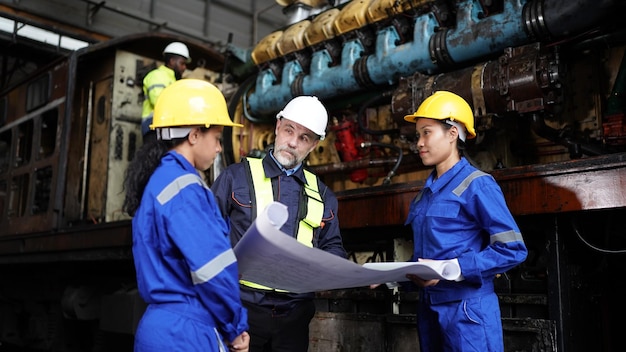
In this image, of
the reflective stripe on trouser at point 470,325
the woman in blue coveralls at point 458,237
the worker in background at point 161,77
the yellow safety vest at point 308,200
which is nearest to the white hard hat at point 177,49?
the worker in background at point 161,77

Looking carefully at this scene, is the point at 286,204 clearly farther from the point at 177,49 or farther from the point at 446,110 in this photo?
the point at 177,49

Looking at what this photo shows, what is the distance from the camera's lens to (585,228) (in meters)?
2.71

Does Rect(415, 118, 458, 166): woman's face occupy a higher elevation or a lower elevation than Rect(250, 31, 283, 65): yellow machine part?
lower

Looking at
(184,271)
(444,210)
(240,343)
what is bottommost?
(240,343)

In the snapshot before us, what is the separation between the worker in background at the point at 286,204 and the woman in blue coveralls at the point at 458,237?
1.40ft

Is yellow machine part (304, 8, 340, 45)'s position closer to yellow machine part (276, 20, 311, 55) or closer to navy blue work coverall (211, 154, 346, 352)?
yellow machine part (276, 20, 311, 55)

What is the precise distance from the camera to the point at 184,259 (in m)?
1.72

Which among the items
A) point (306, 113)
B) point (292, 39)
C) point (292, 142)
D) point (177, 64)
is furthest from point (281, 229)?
point (177, 64)

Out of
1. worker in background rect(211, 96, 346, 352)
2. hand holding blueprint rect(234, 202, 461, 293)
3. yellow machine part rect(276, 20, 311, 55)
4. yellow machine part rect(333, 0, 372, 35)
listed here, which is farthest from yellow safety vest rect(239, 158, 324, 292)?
yellow machine part rect(276, 20, 311, 55)

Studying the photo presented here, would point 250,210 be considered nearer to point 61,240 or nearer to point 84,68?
point 61,240

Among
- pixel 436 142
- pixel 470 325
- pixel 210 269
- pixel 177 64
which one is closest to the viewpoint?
pixel 210 269

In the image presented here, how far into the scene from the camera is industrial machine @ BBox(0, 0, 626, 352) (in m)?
2.65

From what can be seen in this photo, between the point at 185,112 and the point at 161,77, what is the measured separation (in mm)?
3507

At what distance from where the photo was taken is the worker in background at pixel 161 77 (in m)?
5.14
